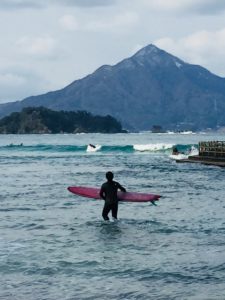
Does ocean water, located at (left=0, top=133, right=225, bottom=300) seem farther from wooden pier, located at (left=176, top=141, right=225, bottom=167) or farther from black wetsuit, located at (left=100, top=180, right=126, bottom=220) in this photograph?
wooden pier, located at (left=176, top=141, right=225, bottom=167)

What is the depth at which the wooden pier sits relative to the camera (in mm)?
61688

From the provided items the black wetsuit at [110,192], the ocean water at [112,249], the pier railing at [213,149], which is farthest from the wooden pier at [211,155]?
the black wetsuit at [110,192]

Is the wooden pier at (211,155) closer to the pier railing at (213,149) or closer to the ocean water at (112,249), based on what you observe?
the pier railing at (213,149)

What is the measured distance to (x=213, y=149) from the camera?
212ft

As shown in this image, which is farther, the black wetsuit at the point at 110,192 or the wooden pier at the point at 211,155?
the wooden pier at the point at 211,155

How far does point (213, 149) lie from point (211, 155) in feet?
2.04

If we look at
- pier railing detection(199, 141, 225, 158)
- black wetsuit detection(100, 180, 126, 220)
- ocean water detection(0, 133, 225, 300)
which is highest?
pier railing detection(199, 141, 225, 158)

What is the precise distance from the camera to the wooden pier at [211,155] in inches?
2429

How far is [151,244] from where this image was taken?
19500mm

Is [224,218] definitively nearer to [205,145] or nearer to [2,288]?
[2,288]

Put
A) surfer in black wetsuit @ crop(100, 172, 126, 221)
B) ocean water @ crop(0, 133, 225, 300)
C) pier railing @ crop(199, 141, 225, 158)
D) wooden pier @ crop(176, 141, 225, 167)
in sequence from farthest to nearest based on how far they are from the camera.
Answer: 1. pier railing @ crop(199, 141, 225, 158)
2. wooden pier @ crop(176, 141, 225, 167)
3. surfer in black wetsuit @ crop(100, 172, 126, 221)
4. ocean water @ crop(0, 133, 225, 300)

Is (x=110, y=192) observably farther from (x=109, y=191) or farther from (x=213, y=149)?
(x=213, y=149)

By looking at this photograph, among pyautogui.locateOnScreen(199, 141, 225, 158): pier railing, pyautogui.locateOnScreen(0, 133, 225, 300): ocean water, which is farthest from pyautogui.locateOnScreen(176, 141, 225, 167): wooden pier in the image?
pyautogui.locateOnScreen(0, 133, 225, 300): ocean water

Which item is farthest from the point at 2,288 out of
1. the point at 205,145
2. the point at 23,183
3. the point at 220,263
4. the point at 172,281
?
the point at 205,145
